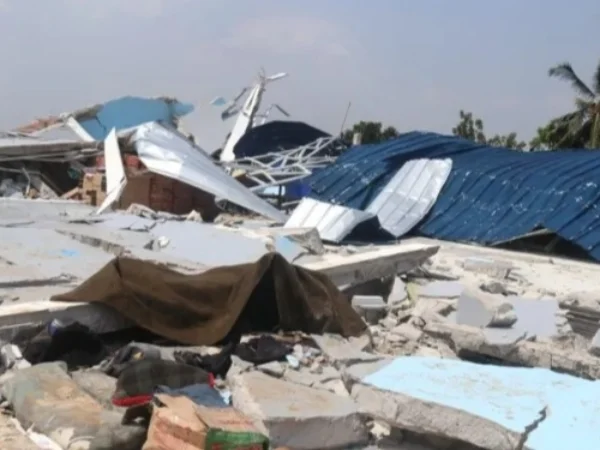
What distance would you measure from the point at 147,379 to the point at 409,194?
12.2 meters

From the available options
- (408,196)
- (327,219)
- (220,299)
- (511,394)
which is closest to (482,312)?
(220,299)

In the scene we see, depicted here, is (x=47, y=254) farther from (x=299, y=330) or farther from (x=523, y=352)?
(x=523, y=352)

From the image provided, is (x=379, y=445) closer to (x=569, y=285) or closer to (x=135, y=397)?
(x=135, y=397)

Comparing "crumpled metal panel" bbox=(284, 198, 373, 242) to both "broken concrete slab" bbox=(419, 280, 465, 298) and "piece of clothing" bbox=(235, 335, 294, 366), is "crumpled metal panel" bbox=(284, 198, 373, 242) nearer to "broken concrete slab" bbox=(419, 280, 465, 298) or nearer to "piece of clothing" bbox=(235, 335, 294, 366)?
"broken concrete slab" bbox=(419, 280, 465, 298)

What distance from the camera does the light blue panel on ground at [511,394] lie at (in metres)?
3.85

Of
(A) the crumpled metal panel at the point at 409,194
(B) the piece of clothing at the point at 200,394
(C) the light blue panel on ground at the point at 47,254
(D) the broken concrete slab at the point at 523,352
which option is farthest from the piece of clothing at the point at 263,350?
(A) the crumpled metal panel at the point at 409,194

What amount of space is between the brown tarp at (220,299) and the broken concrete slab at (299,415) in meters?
1.35

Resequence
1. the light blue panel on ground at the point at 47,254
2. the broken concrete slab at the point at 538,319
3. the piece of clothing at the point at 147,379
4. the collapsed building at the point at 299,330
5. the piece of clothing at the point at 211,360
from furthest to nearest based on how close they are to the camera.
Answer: the light blue panel on ground at the point at 47,254 → the broken concrete slab at the point at 538,319 → the piece of clothing at the point at 211,360 → the piece of clothing at the point at 147,379 → the collapsed building at the point at 299,330

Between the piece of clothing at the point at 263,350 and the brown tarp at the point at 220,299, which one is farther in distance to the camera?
the brown tarp at the point at 220,299

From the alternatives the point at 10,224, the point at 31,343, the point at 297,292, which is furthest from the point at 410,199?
the point at 31,343

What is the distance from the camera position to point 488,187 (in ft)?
51.4

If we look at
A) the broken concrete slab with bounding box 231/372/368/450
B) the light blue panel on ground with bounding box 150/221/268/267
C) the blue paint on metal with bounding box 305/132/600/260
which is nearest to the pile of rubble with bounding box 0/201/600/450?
the broken concrete slab with bounding box 231/372/368/450

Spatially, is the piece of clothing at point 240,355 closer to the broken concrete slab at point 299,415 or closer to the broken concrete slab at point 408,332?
the broken concrete slab at point 299,415

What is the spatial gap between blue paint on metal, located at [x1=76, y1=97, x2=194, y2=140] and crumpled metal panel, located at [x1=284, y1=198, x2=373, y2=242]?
8.68 meters
